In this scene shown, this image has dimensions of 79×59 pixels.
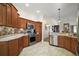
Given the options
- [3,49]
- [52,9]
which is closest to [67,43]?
[52,9]

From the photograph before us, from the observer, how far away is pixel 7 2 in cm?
299

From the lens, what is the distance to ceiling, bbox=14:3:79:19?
2945mm

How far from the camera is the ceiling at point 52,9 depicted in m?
2.95

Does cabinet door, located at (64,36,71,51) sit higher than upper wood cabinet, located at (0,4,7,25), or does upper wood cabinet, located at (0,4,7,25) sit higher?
upper wood cabinet, located at (0,4,7,25)

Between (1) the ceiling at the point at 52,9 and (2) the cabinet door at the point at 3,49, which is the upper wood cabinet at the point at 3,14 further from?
(2) the cabinet door at the point at 3,49

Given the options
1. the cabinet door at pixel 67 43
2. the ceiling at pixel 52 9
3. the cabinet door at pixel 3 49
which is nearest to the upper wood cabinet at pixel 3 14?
the ceiling at pixel 52 9

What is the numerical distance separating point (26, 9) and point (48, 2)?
0.54 meters

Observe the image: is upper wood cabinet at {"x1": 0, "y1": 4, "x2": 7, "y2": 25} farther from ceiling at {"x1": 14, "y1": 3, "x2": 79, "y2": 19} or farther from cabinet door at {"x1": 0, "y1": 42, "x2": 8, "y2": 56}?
cabinet door at {"x1": 0, "y1": 42, "x2": 8, "y2": 56}

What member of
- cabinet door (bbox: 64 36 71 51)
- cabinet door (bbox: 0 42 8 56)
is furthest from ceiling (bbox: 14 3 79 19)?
cabinet door (bbox: 64 36 71 51)

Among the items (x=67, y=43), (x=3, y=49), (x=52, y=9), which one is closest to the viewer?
(x=3, y=49)

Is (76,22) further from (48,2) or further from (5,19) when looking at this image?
(5,19)

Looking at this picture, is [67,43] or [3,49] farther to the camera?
[67,43]

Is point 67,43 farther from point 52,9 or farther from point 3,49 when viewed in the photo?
point 3,49

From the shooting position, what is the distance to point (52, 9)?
10.1ft
